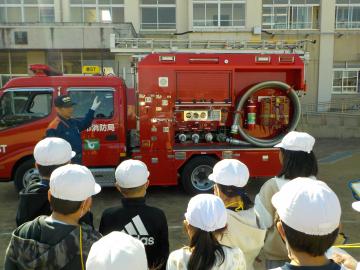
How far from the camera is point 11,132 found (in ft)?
22.7

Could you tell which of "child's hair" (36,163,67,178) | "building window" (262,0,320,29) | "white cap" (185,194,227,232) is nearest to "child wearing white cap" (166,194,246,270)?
"white cap" (185,194,227,232)

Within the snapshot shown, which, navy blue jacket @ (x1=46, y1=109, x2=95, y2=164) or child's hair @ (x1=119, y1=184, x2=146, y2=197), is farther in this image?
navy blue jacket @ (x1=46, y1=109, x2=95, y2=164)

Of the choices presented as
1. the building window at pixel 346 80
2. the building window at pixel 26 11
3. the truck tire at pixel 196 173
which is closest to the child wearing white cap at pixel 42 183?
the truck tire at pixel 196 173

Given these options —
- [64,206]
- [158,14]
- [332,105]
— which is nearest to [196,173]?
[64,206]

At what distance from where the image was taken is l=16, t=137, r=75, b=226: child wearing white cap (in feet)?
8.51

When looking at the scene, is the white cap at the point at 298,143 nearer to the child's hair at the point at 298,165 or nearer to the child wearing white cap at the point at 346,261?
the child's hair at the point at 298,165

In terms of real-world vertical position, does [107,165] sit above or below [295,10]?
below

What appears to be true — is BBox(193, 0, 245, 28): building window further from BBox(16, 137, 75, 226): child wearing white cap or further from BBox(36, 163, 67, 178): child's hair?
BBox(36, 163, 67, 178): child's hair

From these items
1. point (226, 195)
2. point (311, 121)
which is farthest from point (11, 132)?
point (311, 121)

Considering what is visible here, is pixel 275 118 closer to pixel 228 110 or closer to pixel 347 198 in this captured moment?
pixel 228 110

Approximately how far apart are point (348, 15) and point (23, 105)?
19264mm

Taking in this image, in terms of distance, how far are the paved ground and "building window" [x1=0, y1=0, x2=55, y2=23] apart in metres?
14.2

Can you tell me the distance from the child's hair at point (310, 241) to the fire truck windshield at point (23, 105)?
245 inches

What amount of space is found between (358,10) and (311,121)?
8.60m
